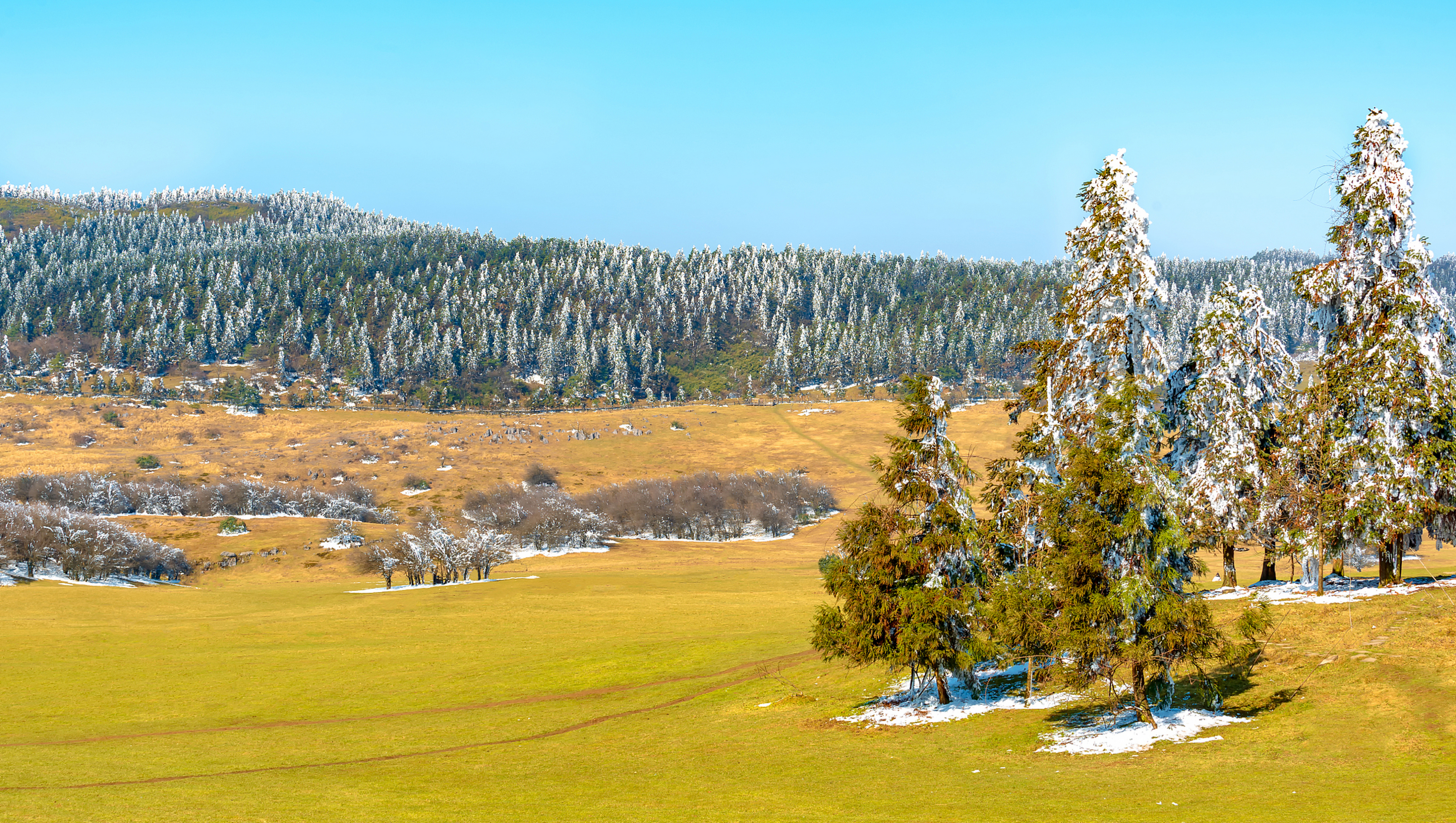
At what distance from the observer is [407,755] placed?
41.7 meters

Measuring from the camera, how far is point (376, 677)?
57562 millimetres

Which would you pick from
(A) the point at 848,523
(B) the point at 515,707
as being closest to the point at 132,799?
(B) the point at 515,707

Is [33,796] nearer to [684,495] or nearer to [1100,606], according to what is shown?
[1100,606]

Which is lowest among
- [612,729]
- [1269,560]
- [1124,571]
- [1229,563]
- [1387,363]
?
[612,729]

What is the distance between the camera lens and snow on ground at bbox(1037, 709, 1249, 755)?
1340 inches

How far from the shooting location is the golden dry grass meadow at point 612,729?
2978 cm

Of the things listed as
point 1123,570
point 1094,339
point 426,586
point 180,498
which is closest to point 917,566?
point 1123,570

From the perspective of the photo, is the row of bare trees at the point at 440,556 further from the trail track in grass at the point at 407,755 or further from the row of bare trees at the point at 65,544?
the trail track in grass at the point at 407,755

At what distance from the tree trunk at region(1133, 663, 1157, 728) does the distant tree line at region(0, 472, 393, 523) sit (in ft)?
486

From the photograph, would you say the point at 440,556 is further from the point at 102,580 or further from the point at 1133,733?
the point at 1133,733

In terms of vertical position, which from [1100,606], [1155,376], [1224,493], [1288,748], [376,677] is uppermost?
[1155,376]

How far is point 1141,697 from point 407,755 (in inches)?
1220

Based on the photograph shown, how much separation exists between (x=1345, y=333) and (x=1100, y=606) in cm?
2771

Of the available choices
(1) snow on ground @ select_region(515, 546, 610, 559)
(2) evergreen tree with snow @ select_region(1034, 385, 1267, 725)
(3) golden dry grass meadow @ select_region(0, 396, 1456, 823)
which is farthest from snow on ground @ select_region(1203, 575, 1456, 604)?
(1) snow on ground @ select_region(515, 546, 610, 559)
